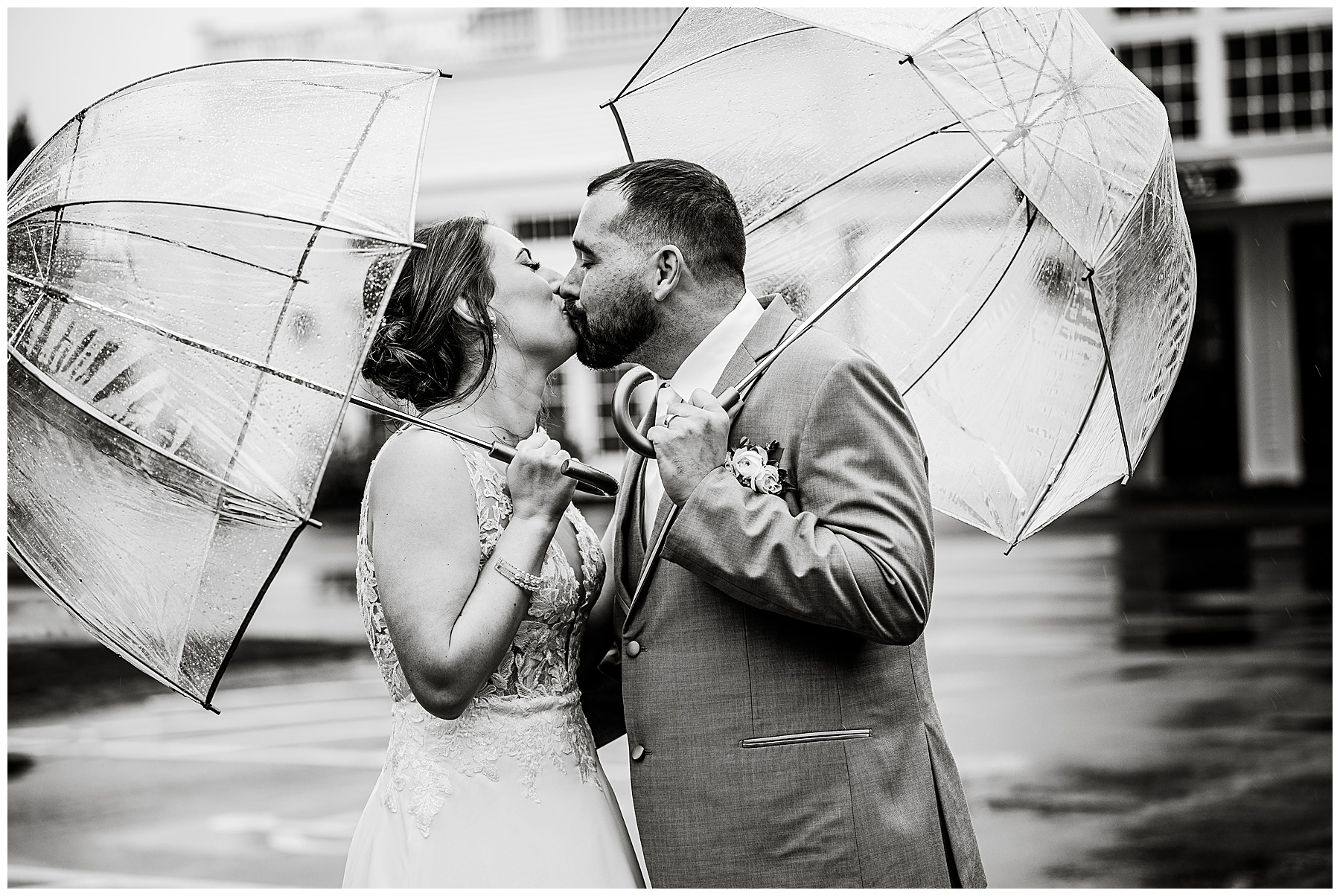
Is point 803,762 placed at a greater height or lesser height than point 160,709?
greater

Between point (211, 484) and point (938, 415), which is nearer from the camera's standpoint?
point (211, 484)

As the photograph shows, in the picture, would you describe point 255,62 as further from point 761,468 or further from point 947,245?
point 947,245

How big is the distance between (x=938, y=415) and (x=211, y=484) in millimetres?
2013

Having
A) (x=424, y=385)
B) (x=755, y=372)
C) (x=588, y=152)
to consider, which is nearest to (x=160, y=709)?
(x=424, y=385)

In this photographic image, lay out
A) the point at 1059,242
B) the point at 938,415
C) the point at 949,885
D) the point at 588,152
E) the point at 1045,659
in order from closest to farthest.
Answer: the point at 949,885 → the point at 1059,242 → the point at 938,415 → the point at 1045,659 → the point at 588,152

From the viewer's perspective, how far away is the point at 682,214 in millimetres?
3188

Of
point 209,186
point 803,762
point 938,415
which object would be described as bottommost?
point 803,762

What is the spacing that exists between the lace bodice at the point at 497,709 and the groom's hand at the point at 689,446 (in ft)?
1.65

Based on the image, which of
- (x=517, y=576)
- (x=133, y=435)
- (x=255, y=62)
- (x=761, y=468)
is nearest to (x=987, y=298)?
(x=761, y=468)

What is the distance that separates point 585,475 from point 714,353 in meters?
0.45

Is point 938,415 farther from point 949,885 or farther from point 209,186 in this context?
point 209,186

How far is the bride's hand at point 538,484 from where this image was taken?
2975mm

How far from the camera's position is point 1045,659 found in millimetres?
11094

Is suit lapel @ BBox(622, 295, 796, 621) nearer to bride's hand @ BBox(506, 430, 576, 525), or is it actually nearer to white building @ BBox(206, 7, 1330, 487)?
bride's hand @ BBox(506, 430, 576, 525)
